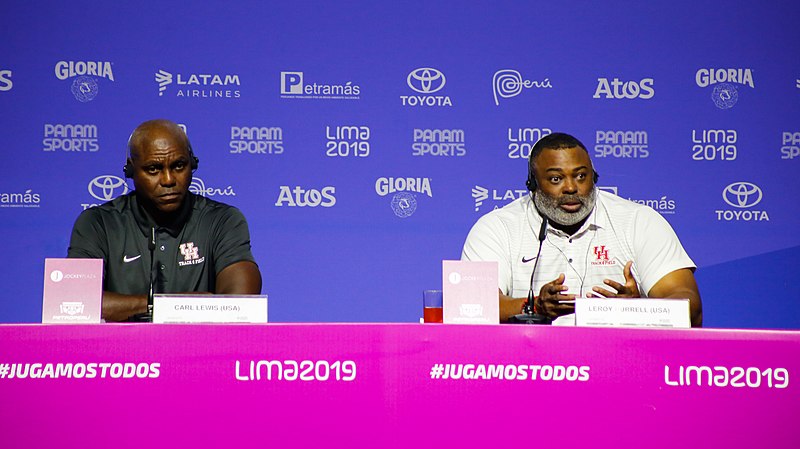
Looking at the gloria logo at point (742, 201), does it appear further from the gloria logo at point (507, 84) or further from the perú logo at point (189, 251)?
the perú logo at point (189, 251)

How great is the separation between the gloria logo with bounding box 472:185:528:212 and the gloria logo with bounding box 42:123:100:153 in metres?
2.08

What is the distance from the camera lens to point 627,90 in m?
4.41

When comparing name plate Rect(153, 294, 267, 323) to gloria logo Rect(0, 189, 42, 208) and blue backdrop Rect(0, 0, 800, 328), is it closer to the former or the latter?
blue backdrop Rect(0, 0, 800, 328)

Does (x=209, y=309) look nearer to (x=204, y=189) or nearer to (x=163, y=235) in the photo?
(x=163, y=235)

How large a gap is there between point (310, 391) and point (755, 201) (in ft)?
11.0

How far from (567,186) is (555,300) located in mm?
622

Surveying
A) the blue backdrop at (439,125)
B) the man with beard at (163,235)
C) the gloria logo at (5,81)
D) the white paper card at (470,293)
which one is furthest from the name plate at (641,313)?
the gloria logo at (5,81)

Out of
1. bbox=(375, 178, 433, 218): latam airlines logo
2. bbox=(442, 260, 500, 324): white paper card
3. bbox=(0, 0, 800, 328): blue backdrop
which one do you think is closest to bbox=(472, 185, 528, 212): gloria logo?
bbox=(0, 0, 800, 328): blue backdrop

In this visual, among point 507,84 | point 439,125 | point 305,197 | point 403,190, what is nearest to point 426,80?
point 439,125

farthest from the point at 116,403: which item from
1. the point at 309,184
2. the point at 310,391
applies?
the point at 309,184

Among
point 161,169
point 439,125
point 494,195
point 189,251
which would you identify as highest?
point 439,125

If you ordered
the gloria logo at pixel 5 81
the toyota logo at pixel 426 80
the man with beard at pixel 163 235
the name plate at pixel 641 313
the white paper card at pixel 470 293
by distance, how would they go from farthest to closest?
the toyota logo at pixel 426 80 < the gloria logo at pixel 5 81 < the man with beard at pixel 163 235 < the white paper card at pixel 470 293 < the name plate at pixel 641 313

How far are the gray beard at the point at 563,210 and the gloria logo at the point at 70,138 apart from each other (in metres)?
2.58

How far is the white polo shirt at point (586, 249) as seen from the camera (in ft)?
9.54
